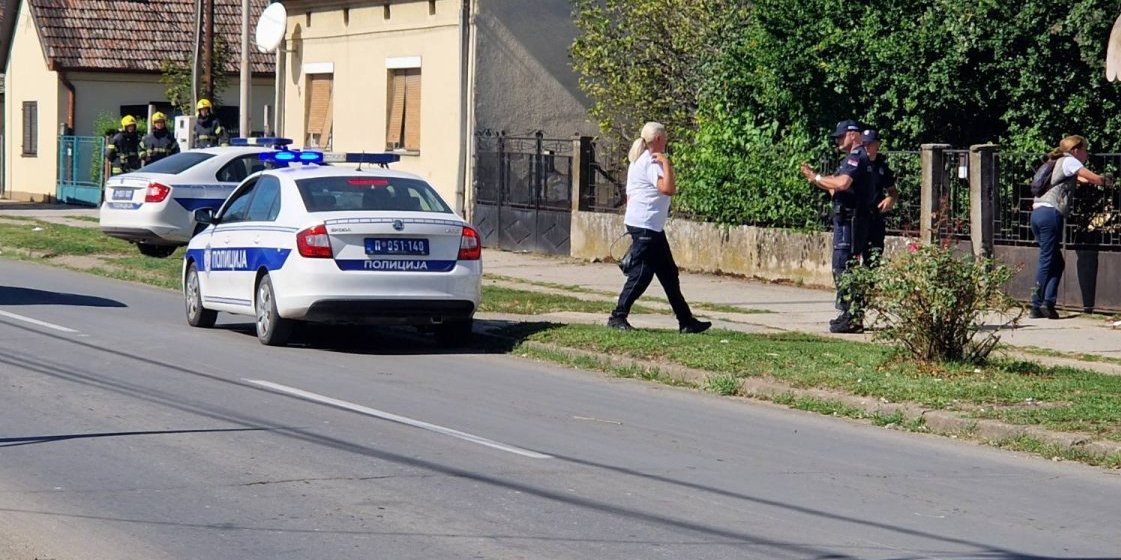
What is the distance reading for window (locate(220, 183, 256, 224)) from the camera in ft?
48.2

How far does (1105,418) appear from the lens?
9906mm

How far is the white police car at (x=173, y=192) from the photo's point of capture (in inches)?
849

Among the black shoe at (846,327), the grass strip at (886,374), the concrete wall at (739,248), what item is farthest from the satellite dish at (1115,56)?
the concrete wall at (739,248)

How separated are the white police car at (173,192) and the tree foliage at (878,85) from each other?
18.8ft

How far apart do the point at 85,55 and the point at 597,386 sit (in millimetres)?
29509

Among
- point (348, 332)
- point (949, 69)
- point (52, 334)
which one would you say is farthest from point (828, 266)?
point (52, 334)

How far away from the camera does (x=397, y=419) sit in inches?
400

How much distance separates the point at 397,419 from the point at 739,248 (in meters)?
10.5

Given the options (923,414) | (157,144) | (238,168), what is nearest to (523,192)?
(238,168)

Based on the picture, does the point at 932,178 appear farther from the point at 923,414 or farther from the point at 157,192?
the point at 157,192

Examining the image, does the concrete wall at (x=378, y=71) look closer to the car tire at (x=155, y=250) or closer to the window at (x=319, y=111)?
the window at (x=319, y=111)

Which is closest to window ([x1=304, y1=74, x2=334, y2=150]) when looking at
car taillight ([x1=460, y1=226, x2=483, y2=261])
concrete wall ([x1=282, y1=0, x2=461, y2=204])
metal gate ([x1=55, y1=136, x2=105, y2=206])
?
concrete wall ([x1=282, y1=0, x2=461, y2=204])

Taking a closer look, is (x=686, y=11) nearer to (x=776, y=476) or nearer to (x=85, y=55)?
(x=776, y=476)

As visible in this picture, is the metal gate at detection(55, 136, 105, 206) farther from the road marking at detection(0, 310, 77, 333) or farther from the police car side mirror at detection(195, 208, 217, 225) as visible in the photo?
the police car side mirror at detection(195, 208, 217, 225)
